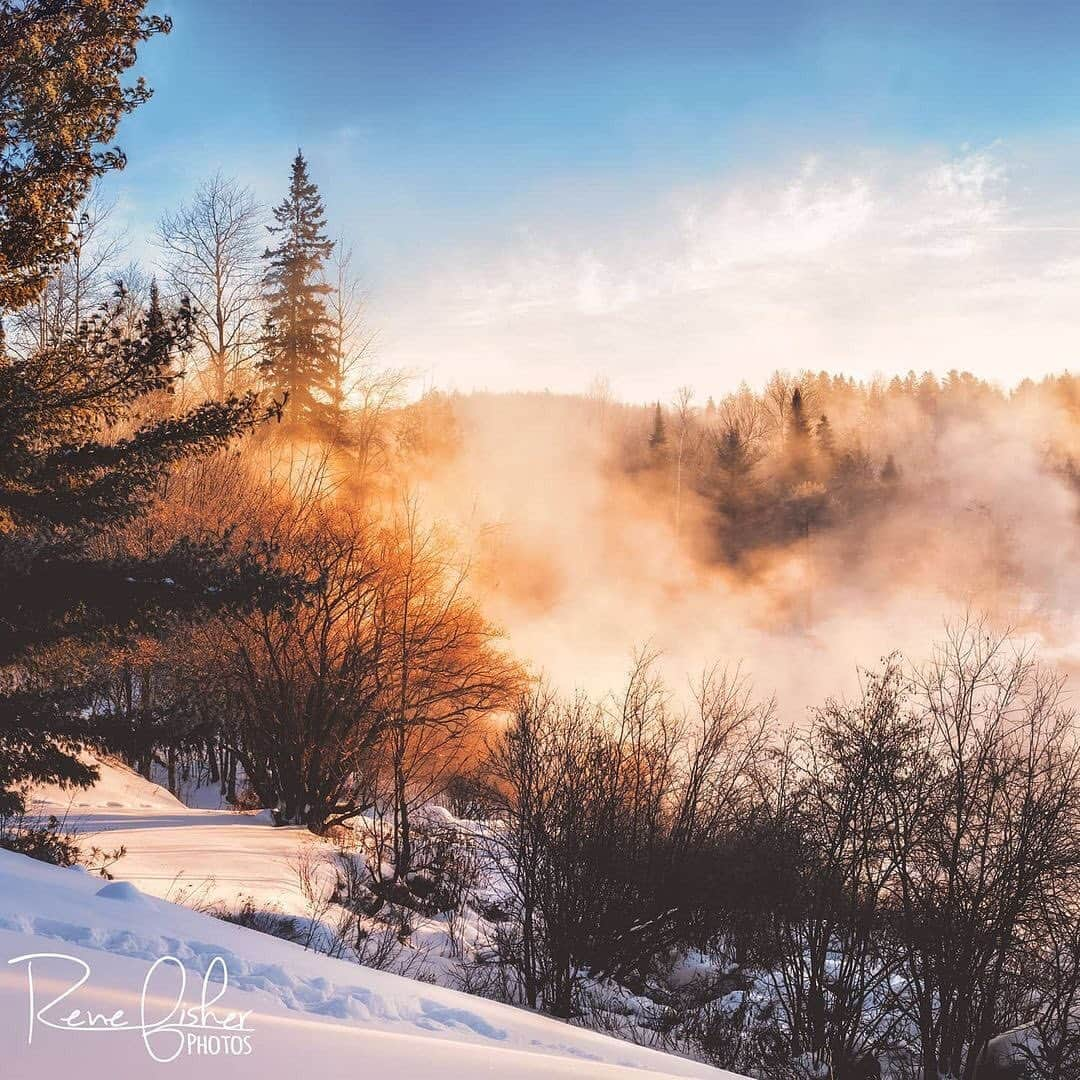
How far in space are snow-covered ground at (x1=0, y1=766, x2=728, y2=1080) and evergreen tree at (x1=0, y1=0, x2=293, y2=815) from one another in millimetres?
4042

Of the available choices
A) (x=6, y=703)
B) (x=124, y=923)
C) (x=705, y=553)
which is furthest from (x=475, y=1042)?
(x=705, y=553)

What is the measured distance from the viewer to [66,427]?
970 cm

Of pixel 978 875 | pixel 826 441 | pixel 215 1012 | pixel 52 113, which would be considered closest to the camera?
pixel 215 1012

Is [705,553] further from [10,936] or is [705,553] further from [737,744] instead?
[10,936]

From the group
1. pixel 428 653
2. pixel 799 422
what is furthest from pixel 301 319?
pixel 799 422

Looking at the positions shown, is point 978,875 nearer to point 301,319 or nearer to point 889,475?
point 301,319

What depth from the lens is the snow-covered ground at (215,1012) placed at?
9.98 ft

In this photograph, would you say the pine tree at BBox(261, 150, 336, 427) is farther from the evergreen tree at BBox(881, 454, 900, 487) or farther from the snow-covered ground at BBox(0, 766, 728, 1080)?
the evergreen tree at BBox(881, 454, 900, 487)

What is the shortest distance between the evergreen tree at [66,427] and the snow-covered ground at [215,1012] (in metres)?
4.04

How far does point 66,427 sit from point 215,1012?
8.15 meters

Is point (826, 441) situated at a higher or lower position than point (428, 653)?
higher

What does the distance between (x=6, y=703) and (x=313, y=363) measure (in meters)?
30.9

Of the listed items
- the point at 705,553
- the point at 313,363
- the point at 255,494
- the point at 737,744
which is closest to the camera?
the point at 737,744

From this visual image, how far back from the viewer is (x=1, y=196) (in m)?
9.18
